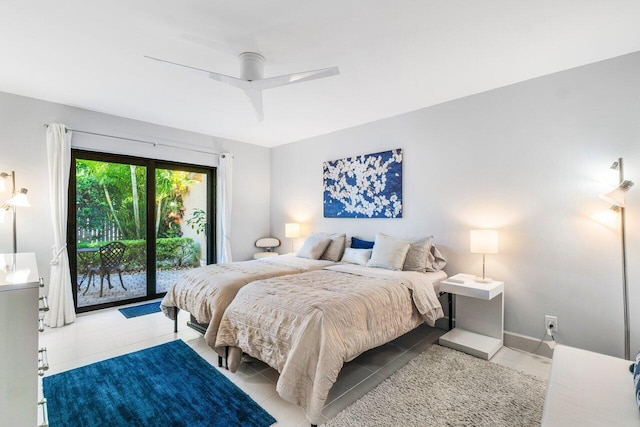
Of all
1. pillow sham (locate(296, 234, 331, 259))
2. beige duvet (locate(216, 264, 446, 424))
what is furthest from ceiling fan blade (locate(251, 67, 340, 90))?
pillow sham (locate(296, 234, 331, 259))

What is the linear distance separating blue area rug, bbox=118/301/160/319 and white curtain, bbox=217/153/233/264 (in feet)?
3.86

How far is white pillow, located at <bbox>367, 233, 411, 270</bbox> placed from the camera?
3.24m

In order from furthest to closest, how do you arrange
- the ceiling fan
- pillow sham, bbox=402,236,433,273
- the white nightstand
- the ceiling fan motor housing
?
pillow sham, bbox=402,236,433,273 < the white nightstand < the ceiling fan motor housing < the ceiling fan

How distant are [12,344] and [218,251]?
3946 mm

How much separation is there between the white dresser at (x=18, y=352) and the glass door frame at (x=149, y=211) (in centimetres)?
322

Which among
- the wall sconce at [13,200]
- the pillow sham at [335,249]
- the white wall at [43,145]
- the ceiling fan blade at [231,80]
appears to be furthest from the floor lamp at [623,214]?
the wall sconce at [13,200]

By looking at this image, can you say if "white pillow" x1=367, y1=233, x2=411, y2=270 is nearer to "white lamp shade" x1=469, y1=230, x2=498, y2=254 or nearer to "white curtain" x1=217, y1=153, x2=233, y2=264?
"white lamp shade" x1=469, y1=230, x2=498, y2=254

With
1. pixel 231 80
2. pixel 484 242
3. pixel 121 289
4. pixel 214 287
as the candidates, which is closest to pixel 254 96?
pixel 231 80

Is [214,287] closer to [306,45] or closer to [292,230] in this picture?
[306,45]

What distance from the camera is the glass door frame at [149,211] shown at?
146 inches

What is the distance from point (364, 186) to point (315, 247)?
1.11 meters

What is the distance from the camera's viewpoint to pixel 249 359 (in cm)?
259

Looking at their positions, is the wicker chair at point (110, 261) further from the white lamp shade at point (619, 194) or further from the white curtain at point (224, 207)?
the white lamp shade at point (619, 194)

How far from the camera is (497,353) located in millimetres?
2768
